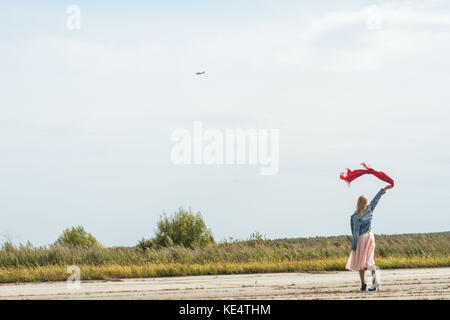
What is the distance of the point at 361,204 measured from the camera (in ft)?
48.4

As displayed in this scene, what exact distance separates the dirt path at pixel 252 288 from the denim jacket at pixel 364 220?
4.45 feet

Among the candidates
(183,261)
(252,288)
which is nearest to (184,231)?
(183,261)

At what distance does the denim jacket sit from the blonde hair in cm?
8

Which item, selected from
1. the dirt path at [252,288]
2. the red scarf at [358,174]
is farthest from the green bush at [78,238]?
the red scarf at [358,174]

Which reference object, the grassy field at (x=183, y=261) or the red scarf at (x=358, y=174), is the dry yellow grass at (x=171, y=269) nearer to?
the grassy field at (x=183, y=261)

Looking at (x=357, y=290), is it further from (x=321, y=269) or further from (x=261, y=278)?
(x=321, y=269)

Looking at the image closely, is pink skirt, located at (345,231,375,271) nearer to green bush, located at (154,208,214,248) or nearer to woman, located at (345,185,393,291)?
woman, located at (345,185,393,291)

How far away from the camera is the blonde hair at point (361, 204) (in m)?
14.8

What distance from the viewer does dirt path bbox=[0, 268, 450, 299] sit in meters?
14.8

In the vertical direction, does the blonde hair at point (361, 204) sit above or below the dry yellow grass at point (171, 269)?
→ above

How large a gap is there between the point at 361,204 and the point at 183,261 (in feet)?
43.0

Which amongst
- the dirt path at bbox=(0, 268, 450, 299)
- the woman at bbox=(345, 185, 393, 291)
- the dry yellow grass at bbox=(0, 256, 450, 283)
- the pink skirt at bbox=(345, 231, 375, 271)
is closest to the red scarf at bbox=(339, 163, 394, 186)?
the woman at bbox=(345, 185, 393, 291)
